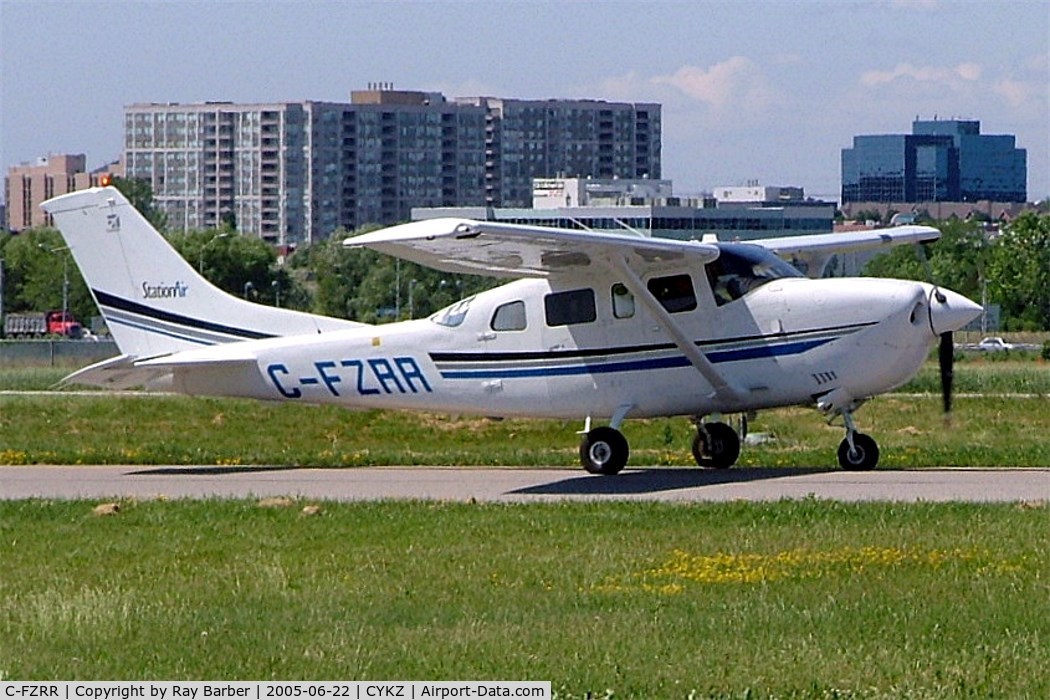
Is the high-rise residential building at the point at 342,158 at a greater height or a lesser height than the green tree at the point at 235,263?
greater

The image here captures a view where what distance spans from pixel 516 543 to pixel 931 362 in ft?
113

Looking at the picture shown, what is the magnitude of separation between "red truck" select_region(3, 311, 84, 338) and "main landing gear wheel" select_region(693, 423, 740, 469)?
65.7 metres

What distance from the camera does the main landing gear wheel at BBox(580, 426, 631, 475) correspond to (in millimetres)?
20547

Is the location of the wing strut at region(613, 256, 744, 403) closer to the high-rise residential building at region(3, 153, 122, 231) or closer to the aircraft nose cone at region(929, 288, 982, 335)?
the aircraft nose cone at region(929, 288, 982, 335)

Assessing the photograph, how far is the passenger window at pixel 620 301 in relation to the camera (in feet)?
67.9

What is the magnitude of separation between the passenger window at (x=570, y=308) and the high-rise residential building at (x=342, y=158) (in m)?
143

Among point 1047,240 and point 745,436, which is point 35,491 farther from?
point 1047,240

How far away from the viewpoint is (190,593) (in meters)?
12.6

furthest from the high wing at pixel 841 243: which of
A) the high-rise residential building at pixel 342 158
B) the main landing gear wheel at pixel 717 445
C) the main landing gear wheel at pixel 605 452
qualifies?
the high-rise residential building at pixel 342 158

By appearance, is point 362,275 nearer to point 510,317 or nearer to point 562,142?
point 510,317

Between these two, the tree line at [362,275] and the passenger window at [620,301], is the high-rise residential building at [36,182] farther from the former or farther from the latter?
the passenger window at [620,301]

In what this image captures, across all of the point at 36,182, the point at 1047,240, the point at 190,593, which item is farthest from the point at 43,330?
the point at 36,182

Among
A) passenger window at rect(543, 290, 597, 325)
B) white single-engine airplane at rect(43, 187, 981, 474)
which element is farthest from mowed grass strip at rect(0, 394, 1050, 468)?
passenger window at rect(543, 290, 597, 325)

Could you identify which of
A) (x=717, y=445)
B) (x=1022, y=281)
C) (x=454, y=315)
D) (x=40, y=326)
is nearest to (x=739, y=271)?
(x=717, y=445)
